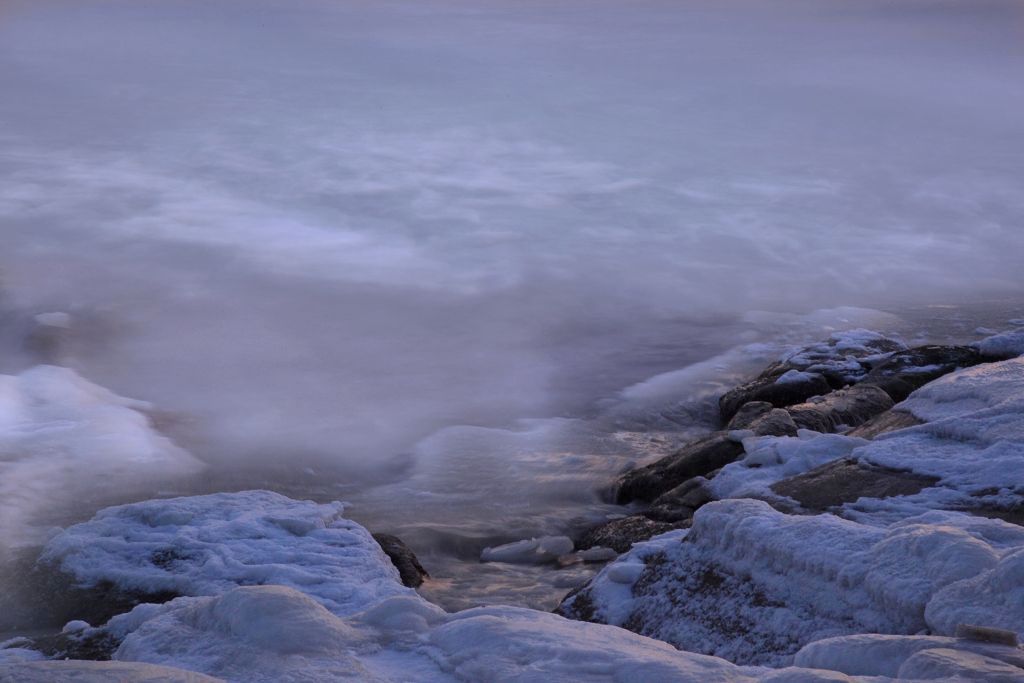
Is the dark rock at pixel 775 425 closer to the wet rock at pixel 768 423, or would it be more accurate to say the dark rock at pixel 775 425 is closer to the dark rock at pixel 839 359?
the wet rock at pixel 768 423

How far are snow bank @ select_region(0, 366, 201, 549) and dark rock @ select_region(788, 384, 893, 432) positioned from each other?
13.6 ft

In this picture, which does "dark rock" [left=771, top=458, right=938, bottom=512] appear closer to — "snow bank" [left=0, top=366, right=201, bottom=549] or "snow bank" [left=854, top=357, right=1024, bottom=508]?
"snow bank" [left=854, top=357, right=1024, bottom=508]

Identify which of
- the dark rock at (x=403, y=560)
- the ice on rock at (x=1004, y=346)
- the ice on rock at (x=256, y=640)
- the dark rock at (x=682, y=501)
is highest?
the ice on rock at (x=1004, y=346)

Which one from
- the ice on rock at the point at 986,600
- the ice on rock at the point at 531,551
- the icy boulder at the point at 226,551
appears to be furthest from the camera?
the ice on rock at the point at 531,551

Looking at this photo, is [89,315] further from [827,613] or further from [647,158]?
[647,158]

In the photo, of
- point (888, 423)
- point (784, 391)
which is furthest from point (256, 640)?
point (784, 391)

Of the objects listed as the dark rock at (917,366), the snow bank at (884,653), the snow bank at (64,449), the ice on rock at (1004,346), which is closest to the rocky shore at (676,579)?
the snow bank at (884,653)

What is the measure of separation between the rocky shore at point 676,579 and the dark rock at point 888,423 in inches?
0.8

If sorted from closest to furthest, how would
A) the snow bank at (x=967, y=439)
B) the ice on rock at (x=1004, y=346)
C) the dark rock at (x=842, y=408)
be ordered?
the snow bank at (x=967, y=439) < the dark rock at (x=842, y=408) < the ice on rock at (x=1004, y=346)

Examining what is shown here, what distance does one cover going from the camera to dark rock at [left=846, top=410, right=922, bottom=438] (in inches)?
230

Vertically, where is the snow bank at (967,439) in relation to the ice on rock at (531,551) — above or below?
above

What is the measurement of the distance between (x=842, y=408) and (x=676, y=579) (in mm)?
3446

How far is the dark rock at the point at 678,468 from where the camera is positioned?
6.76 m

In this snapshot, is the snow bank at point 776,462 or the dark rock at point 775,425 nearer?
the snow bank at point 776,462
